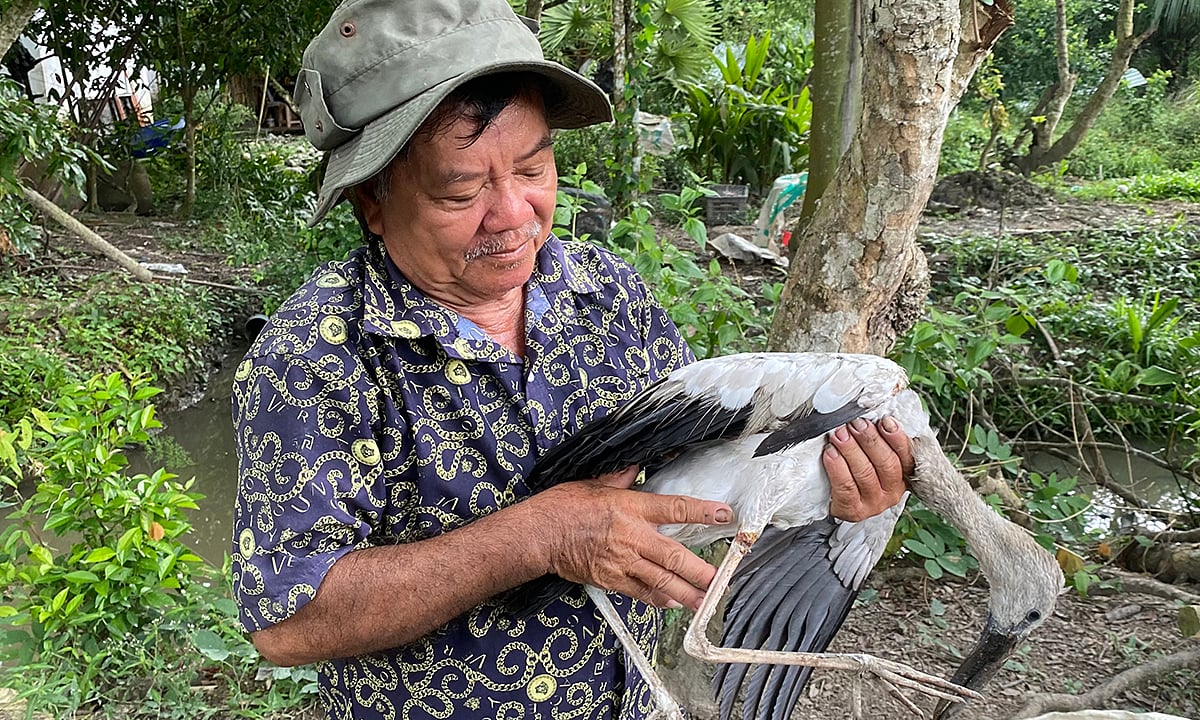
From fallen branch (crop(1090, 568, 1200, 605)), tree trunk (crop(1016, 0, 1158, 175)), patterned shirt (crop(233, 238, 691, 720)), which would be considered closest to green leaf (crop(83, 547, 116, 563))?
patterned shirt (crop(233, 238, 691, 720))

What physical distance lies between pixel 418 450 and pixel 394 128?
51 centimetres

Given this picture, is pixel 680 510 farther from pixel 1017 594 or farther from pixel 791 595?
pixel 1017 594

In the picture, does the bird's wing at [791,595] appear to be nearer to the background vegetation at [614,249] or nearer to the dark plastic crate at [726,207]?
the background vegetation at [614,249]

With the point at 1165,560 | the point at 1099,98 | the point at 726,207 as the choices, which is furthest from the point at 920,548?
the point at 1099,98

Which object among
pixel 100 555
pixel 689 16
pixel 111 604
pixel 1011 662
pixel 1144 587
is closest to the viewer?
pixel 100 555

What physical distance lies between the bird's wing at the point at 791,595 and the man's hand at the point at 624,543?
0.37 m

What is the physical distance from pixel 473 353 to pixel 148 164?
10.9 meters

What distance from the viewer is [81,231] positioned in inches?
245

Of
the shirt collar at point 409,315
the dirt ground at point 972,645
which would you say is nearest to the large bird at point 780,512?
the shirt collar at point 409,315

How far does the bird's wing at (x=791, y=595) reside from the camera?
1.86m

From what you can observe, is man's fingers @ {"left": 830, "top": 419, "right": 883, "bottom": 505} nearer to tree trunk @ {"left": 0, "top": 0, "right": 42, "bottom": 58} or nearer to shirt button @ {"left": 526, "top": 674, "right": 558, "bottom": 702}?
shirt button @ {"left": 526, "top": 674, "right": 558, "bottom": 702}

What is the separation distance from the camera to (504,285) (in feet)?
5.02

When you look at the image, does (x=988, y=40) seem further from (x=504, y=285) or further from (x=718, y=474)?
(x=504, y=285)

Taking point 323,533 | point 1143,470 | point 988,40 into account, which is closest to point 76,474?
point 323,533
